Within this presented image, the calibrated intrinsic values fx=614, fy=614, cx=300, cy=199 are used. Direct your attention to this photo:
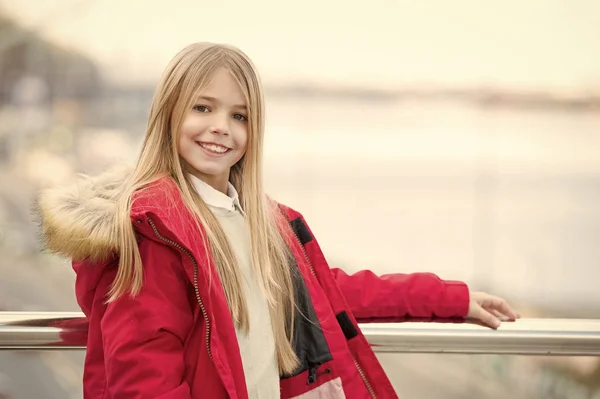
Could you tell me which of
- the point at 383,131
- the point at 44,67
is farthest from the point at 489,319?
the point at 44,67

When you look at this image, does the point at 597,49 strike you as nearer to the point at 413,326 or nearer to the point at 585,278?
the point at 585,278

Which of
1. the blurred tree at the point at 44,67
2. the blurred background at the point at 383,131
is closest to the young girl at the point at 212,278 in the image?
the blurred background at the point at 383,131

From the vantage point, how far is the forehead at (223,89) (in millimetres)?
1048

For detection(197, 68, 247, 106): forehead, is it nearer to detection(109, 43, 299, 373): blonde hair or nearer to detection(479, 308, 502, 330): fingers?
detection(109, 43, 299, 373): blonde hair

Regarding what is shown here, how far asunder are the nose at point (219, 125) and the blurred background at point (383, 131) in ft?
2.60

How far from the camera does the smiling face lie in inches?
41.3

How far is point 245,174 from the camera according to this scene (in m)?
1.16

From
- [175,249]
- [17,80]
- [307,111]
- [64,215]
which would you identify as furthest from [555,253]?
[17,80]

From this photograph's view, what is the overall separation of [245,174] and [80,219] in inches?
13.4

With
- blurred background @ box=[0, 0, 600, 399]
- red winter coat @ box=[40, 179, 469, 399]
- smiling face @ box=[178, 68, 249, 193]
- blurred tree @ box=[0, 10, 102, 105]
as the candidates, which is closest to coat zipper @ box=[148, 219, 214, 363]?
red winter coat @ box=[40, 179, 469, 399]

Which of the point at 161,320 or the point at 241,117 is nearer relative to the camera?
the point at 161,320

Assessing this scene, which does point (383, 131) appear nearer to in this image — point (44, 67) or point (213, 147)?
point (213, 147)

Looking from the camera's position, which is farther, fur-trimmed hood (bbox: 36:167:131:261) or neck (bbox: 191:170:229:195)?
neck (bbox: 191:170:229:195)

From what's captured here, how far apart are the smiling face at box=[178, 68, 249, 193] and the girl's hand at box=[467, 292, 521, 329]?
0.53 meters
